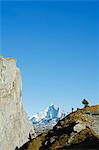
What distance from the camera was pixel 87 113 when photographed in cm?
6806

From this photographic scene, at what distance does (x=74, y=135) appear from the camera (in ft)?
192

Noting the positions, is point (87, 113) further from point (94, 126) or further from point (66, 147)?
point (66, 147)

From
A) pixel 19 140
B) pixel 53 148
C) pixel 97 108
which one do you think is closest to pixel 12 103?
pixel 19 140

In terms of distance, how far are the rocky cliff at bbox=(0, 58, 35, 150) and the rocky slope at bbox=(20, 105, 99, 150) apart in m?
104

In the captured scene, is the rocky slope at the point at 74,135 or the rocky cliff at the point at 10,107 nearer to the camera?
the rocky slope at the point at 74,135

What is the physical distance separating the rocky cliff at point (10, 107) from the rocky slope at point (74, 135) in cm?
10371

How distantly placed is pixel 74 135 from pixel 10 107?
124312 millimetres

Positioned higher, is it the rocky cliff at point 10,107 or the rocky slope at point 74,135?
the rocky cliff at point 10,107

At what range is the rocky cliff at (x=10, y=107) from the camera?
169000 millimetres

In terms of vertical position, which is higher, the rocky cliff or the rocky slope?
the rocky cliff

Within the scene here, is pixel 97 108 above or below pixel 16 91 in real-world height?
below

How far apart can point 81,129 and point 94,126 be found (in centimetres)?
313

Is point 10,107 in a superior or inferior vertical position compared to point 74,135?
superior

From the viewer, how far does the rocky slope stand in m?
54.7
